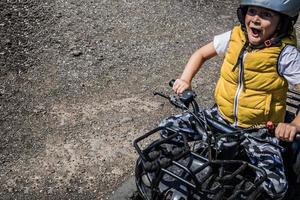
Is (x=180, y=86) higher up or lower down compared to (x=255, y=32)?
lower down

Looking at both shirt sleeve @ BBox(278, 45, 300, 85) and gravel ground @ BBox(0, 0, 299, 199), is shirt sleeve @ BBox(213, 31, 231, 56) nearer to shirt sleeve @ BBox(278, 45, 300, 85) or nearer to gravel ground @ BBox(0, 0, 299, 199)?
A: shirt sleeve @ BBox(278, 45, 300, 85)

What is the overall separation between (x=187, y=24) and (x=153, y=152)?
14.4 ft

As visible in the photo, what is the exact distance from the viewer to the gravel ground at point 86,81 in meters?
5.23

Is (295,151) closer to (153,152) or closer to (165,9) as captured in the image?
(153,152)

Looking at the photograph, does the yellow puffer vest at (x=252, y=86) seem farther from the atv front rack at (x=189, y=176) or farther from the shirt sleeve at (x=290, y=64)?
the atv front rack at (x=189, y=176)

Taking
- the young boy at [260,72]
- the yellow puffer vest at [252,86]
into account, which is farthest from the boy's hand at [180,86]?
the yellow puffer vest at [252,86]

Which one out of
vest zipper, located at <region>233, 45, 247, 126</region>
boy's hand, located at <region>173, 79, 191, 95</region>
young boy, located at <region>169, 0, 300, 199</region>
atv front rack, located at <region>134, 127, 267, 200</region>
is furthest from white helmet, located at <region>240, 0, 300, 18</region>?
atv front rack, located at <region>134, 127, 267, 200</region>

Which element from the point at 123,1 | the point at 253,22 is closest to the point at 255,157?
the point at 253,22

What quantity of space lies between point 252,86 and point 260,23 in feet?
1.62

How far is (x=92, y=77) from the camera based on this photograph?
6.57 metres

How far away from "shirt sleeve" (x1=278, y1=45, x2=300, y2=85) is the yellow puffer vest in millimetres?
37

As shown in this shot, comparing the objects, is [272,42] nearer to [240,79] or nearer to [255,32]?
[255,32]

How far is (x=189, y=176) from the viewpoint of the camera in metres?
3.62

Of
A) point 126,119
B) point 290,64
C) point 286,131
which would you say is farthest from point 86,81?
point 286,131
